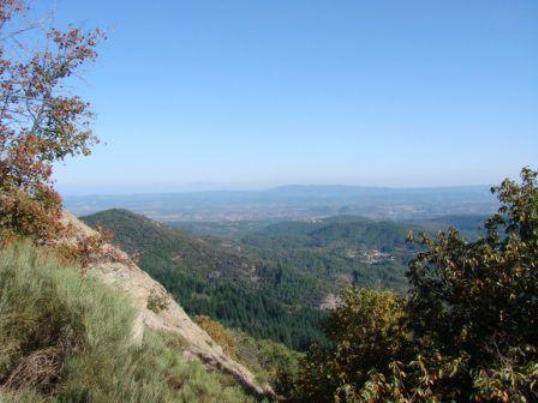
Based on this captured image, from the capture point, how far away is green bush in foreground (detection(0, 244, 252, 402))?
639 centimetres

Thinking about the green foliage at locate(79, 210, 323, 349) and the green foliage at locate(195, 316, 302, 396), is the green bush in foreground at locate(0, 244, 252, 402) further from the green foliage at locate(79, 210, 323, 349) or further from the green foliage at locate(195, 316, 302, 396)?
the green foliage at locate(79, 210, 323, 349)

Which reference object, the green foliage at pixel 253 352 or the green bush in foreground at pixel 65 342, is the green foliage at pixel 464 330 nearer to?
the green bush in foreground at pixel 65 342

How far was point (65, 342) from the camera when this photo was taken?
7117 millimetres

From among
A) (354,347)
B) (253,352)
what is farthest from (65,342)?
(253,352)

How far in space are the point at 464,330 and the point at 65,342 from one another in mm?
6571

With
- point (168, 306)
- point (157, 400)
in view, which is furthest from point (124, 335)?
point (168, 306)

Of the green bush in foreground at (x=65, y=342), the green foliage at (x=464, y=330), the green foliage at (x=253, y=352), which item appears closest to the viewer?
the green bush in foreground at (x=65, y=342)

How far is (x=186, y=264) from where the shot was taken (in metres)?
195

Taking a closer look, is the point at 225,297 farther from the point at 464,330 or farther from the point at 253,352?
the point at 464,330

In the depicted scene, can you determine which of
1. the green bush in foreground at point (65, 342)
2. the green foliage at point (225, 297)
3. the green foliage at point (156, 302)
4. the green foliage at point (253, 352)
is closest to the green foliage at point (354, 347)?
the green bush in foreground at point (65, 342)

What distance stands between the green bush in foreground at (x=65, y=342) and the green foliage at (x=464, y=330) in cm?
316

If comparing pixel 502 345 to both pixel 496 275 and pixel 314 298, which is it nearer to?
pixel 496 275

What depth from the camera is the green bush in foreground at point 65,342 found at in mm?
6395

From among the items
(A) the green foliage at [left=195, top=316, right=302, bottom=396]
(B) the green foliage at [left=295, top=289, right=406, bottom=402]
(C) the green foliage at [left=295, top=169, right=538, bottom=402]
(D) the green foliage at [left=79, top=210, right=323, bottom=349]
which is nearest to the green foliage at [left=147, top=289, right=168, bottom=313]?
(B) the green foliage at [left=295, top=289, right=406, bottom=402]
